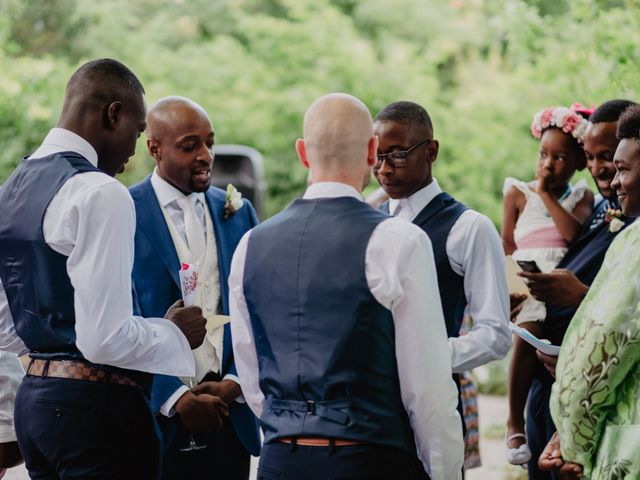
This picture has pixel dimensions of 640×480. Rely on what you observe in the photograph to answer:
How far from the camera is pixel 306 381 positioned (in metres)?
2.80

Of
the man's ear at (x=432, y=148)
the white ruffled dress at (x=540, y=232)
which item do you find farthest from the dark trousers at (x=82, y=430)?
the white ruffled dress at (x=540, y=232)

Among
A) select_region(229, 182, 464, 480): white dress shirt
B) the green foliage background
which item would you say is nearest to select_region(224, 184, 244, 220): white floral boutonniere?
select_region(229, 182, 464, 480): white dress shirt

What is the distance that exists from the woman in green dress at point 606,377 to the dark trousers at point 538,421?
4.46ft

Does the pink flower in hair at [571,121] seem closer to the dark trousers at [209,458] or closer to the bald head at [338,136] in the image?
the bald head at [338,136]

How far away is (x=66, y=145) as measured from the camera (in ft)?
10.7

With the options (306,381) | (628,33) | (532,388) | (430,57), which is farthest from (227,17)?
(306,381)

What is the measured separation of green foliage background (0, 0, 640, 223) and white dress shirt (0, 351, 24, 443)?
28.7 ft

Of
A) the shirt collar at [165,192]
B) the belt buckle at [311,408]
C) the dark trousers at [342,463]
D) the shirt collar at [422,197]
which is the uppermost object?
the shirt collar at [165,192]

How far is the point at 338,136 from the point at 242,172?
38.9ft

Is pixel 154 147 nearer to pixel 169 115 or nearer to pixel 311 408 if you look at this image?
pixel 169 115

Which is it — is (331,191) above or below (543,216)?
above

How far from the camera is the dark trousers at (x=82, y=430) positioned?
304cm

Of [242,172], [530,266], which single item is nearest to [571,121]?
[530,266]

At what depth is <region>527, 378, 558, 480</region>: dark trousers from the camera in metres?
4.30
